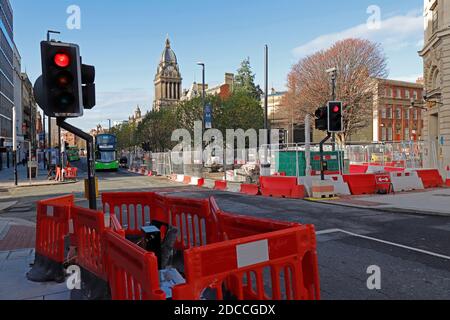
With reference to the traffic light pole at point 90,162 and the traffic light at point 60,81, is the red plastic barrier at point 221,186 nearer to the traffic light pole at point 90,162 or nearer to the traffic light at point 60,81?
the traffic light pole at point 90,162

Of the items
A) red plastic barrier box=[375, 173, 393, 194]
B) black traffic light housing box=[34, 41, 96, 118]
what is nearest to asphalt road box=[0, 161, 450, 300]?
black traffic light housing box=[34, 41, 96, 118]

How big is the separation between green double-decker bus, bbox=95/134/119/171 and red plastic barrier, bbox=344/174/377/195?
32592 millimetres

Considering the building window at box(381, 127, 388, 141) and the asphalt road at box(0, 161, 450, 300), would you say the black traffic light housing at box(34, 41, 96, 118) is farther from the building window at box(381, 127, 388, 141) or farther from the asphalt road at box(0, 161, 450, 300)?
the building window at box(381, 127, 388, 141)

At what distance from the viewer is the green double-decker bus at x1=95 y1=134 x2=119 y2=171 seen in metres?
43.6

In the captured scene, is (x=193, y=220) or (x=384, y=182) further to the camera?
(x=384, y=182)

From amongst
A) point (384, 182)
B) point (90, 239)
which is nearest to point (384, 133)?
point (384, 182)

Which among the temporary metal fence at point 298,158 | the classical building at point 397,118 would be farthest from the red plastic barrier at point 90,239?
the classical building at point 397,118

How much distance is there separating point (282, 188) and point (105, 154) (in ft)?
104

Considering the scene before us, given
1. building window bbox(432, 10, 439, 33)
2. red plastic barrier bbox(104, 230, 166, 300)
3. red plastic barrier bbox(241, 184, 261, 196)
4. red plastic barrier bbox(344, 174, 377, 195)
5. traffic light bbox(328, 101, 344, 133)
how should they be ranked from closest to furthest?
red plastic barrier bbox(104, 230, 166, 300)
traffic light bbox(328, 101, 344, 133)
red plastic barrier bbox(344, 174, 377, 195)
red plastic barrier bbox(241, 184, 261, 196)
building window bbox(432, 10, 439, 33)

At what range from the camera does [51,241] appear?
6023 mm

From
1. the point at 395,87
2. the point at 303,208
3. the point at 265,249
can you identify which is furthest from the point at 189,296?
the point at 395,87

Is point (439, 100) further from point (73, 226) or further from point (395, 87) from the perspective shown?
point (395, 87)

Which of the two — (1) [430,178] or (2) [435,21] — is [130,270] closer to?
(1) [430,178]
